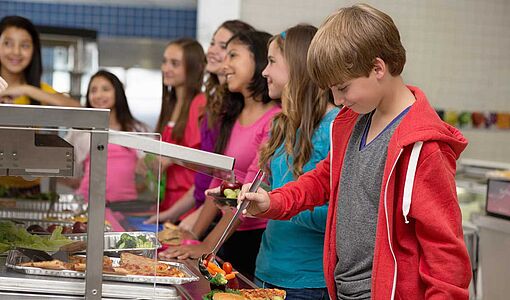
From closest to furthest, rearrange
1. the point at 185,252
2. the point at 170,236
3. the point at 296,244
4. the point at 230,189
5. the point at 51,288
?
1. the point at 51,288
2. the point at 230,189
3. the point at 185,252
4. the point at 296,244
5. the point at 170,236

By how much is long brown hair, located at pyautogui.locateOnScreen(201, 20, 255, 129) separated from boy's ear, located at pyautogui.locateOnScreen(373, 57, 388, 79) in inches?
70.9

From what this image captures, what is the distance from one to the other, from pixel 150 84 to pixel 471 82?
3.53 m

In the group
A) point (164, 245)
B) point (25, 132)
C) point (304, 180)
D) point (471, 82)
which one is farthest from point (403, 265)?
point (471, 82)

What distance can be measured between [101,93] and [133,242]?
2841 millimetres

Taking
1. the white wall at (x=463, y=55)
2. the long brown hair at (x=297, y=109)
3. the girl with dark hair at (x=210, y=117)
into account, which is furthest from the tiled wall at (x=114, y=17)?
the long brown hair at (x=297, y=109)

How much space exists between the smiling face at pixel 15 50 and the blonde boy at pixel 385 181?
2.78 meters

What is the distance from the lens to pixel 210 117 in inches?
159

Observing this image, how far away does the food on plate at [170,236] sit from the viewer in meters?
3.07

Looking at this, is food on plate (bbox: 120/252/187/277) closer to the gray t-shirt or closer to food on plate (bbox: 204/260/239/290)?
food on plate (bbox: 204/260/239/290)

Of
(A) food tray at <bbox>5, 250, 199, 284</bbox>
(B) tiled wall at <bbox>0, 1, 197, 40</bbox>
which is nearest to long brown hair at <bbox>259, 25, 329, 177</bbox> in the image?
(A) food tray at <bbox>5, 250, 199, 284</bbox>

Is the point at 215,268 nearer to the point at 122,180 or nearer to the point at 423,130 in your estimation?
the point at 423,130

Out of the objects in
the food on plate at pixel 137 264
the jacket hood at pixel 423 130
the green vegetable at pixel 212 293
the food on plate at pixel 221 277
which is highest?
the jacket hood at pixel 423 130

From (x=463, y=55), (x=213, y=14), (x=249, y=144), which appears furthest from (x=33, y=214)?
(x=463, y=55)

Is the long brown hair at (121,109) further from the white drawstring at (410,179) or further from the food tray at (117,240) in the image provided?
the white drawstring at (410,179)
